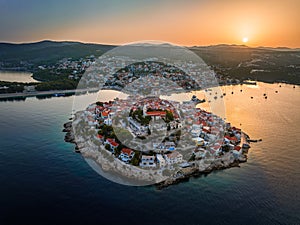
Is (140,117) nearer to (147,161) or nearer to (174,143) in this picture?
(174,143)

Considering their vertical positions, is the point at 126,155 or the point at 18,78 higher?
the point at 18,78

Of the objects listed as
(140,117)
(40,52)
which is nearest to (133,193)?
(140,117)

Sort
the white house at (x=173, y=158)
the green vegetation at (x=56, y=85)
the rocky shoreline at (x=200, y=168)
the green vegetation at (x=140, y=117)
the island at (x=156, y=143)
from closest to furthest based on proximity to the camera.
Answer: the rocky shoreline at (x=200, y=168), the island at (x=156, y=143), the white house at (x=173, y=158), the green vegetation at (x=140, y=117), the green vegetation at (x=56, y=85)

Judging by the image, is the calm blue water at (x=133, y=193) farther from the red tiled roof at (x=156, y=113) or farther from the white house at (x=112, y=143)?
the red tiled roof at (x=156, y=113)

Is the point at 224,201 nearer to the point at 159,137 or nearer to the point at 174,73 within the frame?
the point at 159,137

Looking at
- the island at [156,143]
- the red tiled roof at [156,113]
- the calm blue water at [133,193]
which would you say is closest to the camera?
the calm blue water at [133,193]

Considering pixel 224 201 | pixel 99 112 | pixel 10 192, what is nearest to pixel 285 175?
pixel 224 201

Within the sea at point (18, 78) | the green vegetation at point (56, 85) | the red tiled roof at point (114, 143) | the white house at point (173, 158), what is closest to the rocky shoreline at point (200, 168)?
the white house at point (173, 158)

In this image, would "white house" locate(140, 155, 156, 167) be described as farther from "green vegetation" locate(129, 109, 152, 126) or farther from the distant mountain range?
the distant mountain range

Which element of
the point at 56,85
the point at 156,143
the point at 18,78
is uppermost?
the point at 18,78
